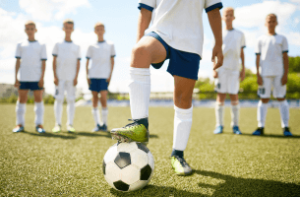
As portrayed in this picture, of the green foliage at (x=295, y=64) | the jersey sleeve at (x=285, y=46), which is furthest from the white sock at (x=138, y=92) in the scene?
the green foliage at (x=295, y=64)

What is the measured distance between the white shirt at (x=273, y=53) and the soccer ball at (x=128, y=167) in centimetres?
393

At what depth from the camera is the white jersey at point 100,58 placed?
467 cm

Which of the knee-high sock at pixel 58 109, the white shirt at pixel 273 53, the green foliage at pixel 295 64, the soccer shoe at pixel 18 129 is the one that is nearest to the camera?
the soccer shoe at pixel 18 129

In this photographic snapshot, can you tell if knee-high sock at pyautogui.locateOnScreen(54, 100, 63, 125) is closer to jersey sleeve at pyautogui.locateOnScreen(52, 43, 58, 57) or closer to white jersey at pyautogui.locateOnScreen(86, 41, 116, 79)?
white jersey at pyautogui.locateOnScreen(86, 41, 116, 79)

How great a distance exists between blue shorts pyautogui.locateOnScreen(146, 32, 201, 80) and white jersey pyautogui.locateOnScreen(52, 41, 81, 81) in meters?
3.39

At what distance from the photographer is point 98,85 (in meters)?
4.68

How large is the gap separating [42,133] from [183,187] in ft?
11.6

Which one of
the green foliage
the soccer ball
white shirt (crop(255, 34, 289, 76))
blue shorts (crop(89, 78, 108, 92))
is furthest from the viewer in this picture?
the green foliage

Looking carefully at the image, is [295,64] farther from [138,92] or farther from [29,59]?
[138,92]

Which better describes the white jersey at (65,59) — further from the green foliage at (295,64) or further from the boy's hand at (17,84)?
the green foliage at (295,64)

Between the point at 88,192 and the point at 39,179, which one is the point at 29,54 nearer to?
the point at 39,179

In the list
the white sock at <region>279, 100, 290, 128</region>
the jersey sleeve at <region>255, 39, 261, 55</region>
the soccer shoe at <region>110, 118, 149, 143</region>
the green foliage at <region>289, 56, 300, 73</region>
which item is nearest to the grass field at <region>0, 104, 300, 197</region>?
the soccer shoe at <region>110, 118, 149, 143</region>

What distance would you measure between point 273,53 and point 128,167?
4213 millimetres

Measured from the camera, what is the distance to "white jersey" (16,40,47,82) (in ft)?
14.3
